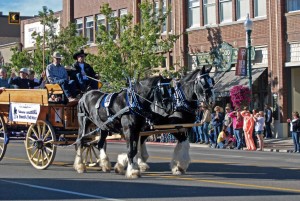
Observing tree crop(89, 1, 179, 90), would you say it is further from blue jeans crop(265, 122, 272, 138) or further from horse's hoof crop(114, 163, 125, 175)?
horse's hoof crop(114, 163, 125, 175)

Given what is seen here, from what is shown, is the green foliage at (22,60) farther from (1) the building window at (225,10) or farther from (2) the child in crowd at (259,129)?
(2) the child in crowd at (259,129)

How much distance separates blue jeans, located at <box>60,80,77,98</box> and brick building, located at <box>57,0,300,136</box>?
2073 centimetres

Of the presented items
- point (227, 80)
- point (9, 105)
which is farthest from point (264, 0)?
point (9, 105)

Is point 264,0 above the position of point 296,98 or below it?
above

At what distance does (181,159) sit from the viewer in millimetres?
14453

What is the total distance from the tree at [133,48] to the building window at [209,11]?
245 centimetres

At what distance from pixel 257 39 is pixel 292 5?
109 inches

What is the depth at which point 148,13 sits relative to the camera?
3875 centimetres

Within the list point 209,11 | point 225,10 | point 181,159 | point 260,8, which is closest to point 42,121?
point 181,159

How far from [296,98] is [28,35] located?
30.0 meters

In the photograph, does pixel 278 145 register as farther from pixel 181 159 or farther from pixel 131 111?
pixel 131 111

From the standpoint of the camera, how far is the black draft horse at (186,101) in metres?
13.7

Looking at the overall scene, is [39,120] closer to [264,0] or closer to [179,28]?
[264,0]

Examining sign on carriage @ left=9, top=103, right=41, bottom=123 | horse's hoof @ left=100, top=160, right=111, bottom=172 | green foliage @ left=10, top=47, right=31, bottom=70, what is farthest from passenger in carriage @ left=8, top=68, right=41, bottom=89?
green foliage @ left=10, top=47, right=31, bottom=70
